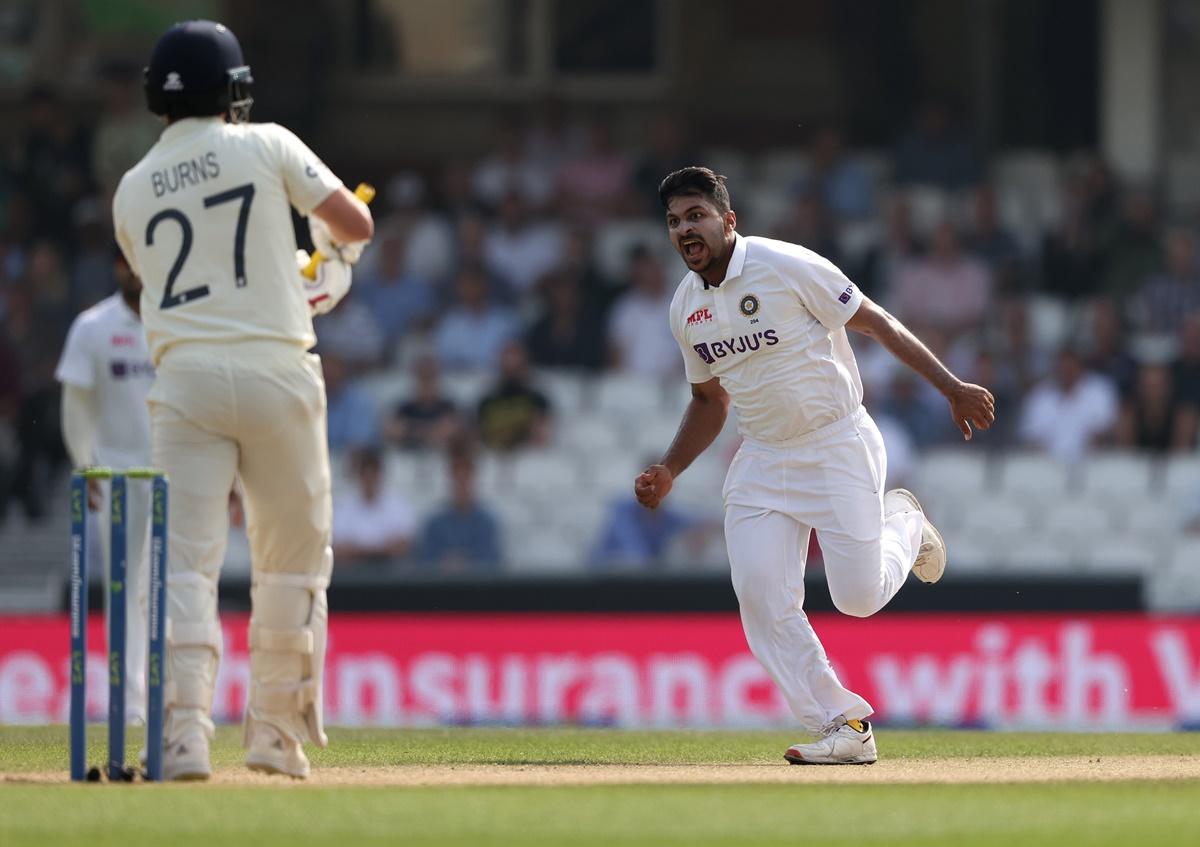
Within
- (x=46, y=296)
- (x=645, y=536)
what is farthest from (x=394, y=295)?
(x=645, y=536)

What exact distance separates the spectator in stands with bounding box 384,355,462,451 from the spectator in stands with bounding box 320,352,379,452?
0.12 metres

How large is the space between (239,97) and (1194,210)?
11405mm

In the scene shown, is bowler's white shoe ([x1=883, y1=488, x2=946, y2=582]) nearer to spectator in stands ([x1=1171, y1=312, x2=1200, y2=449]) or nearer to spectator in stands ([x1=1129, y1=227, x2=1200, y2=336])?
spectator in stands ([x1=1171, y1=312, x2=1200, y2=449])

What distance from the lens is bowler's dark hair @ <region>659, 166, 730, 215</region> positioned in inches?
247

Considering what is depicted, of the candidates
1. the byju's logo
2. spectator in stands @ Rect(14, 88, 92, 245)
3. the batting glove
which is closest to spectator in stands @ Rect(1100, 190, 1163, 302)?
spectator in stands @ Rect(14, 88, 92, 245)

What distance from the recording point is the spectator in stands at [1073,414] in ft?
42.2

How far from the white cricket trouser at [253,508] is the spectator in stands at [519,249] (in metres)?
8.79

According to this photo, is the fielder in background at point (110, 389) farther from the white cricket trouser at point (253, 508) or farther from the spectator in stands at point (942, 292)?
the spectator in stands at point (942, 292)

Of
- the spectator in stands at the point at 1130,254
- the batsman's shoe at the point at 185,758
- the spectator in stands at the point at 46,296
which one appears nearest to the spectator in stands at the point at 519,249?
the spectator in stands at the point at 46,296

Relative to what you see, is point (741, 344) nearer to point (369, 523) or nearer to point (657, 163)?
point (369, 523)

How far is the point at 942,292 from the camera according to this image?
13812 millimetres

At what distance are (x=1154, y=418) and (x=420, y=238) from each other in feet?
16.7

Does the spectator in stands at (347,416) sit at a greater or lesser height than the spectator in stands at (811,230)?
lesser

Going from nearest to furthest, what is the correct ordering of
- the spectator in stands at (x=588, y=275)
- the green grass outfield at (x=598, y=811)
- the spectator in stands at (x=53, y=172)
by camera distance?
the green grass outfield at (x=598, y=811) → the spectator in stands at (x=588, y=275) → the spectator in stands at (x=53, y=172)
